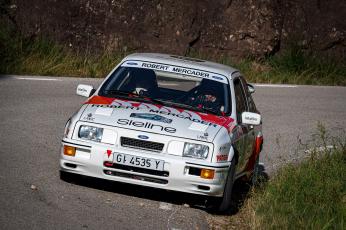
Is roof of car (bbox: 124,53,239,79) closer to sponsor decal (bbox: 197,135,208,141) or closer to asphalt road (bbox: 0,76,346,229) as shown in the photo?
asphalt road (bbox: 0,76,346,229)

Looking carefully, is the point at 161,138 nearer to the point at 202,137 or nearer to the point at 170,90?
the point at 202,137

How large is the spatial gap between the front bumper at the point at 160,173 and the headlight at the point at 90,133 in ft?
0.37

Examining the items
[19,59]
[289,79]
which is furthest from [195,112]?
[289,79]

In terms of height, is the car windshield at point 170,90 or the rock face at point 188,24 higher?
the car windshield at point 170,90

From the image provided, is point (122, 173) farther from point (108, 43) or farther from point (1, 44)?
point (108, 43)

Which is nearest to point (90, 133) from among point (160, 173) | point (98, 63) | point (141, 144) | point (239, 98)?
point (141, 144)

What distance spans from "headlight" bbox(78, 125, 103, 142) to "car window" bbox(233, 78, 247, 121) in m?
1.86

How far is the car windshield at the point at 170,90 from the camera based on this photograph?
35.5 ft

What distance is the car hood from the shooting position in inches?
387

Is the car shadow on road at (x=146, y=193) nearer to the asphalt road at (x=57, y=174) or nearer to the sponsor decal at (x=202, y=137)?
the asphalt road at (x=57, y=174)

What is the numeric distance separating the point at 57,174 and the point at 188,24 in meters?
14.0

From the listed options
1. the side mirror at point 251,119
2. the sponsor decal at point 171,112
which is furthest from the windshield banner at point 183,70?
the sponsor decal at point 171,112

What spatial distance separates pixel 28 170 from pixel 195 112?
1982 mm

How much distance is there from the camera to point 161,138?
970 centimetres
